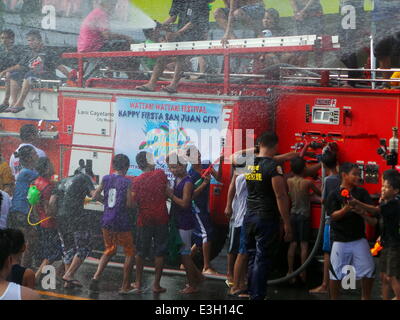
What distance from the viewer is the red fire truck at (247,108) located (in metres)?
6.82

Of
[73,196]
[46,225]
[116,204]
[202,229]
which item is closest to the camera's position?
[116,204]

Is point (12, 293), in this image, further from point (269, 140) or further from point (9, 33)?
point (9, 33)

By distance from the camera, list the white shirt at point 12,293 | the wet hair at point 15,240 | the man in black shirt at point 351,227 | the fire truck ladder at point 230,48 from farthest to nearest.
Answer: the fire truck ladder at point 230,48, the man in black shirt at point 351,227, the wet hair at point 15,240, the white shirt at point 12,293

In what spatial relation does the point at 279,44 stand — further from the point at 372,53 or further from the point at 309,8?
the point at 372,53

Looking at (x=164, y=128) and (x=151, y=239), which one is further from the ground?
(x=164, y=128)

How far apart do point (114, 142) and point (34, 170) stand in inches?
28.9

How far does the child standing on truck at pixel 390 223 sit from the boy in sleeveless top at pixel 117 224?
6.26 ft

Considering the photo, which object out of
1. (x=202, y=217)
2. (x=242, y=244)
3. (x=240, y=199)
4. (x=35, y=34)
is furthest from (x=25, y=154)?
(x=242, y=244)

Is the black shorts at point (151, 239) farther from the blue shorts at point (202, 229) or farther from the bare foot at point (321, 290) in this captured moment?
the bare foot at point (321, 290)

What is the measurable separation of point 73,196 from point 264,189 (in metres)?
1.80

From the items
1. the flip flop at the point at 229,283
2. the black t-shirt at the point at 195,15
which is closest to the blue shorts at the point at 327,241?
the flip flop at the point at 229,283

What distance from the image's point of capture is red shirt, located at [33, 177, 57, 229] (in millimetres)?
7301

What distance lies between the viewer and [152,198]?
A: 6902mm
